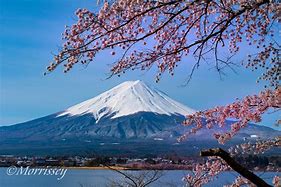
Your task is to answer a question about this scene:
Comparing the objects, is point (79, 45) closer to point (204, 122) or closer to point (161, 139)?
point (204, 122)

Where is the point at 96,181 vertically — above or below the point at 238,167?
above

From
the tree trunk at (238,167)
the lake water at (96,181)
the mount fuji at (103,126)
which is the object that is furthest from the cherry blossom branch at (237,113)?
the mount fuji at (103,126)

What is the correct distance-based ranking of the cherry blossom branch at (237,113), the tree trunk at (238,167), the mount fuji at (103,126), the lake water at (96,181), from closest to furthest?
the tree trunk at (238,167) < the cherry blossom branch at (237,113) < the lake water at (96,181) < the mount fuji at (103,126)

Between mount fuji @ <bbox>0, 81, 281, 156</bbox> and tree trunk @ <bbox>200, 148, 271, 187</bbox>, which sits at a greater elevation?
mount fuji @ <bbox>0, 81, 281, 156</bbox>

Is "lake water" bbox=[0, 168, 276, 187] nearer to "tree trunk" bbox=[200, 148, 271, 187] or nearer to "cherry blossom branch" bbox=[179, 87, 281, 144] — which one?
"cherry blossom branch" bbox=[179, 87, 281, 144]

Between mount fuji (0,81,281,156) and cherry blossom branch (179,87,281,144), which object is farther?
mount fuji (0,81,281,156)

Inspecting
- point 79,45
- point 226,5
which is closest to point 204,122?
point 226,5

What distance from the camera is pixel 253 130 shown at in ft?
411

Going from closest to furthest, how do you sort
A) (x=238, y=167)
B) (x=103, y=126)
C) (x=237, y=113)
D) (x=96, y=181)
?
(x=238, y=167) < (x=237, y=113) < (x=96, y=181) < (x=103, y=126)

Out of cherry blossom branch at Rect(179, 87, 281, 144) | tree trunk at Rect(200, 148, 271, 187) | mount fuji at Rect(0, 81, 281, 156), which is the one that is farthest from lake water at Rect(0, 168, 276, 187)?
mount fuji at Rect(0, 81, 281, 156)

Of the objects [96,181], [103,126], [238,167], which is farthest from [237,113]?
[103,126]

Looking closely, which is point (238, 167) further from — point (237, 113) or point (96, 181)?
point (96, 181)

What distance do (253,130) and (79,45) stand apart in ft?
406

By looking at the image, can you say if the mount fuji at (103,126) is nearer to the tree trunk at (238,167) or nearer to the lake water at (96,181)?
the lake water at (96,181)
